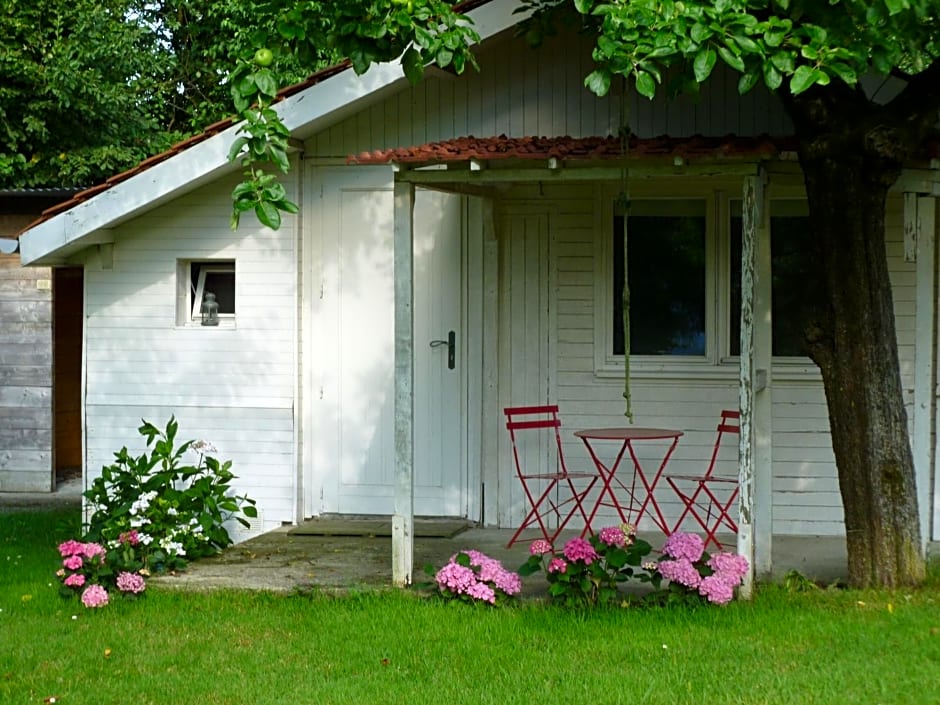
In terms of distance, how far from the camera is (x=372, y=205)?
1005 centimetres

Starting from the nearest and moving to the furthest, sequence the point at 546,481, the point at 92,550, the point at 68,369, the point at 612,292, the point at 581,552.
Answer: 1. the point at 581,552
2. the point at 92,550
3. the point at 612,292
4. the point at 546,481
5. the point at 68,369

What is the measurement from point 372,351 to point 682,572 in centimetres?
353

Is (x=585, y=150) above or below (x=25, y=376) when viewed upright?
above

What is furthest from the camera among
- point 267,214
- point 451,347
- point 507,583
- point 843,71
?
point 451,347

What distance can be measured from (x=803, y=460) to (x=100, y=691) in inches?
206

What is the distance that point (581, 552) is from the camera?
24.3ft

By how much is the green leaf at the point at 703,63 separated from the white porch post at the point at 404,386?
262 centimetres

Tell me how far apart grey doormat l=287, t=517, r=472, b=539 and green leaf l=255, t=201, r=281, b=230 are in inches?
143

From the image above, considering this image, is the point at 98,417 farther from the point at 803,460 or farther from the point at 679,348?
the point at 803,460

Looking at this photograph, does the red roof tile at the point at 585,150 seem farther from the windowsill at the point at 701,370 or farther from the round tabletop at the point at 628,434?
the windowsill at the point at 701,370

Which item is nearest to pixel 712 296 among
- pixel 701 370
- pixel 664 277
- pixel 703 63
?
pixel 664 277

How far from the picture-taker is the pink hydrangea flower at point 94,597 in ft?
25.5

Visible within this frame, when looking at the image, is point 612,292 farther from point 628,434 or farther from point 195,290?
point 195,290

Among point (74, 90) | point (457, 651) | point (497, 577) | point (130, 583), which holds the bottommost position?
point (457, 651)
